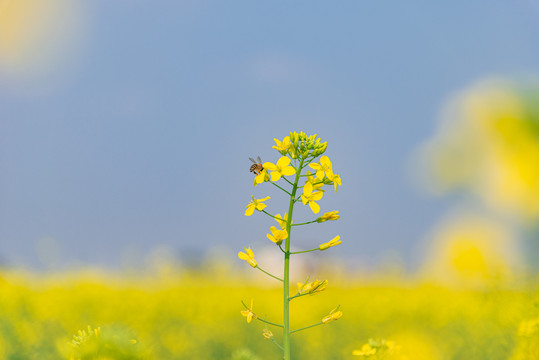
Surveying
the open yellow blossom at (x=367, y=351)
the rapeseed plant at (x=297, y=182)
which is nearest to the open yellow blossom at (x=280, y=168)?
the rapeseed plant at (x=297, y=182)

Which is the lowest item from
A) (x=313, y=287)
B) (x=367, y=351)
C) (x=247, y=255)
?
(x=367, y=351)

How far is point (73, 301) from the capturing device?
8039 millimetres

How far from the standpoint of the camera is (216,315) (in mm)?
8438

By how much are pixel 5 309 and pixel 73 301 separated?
125 cm

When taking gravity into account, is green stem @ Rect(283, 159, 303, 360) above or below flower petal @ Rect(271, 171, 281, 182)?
below

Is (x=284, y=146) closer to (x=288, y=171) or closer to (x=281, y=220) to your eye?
(x=288, y=171)

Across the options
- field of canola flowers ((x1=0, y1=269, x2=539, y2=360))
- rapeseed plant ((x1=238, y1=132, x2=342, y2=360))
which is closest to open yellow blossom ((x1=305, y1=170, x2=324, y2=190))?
rapeseed plant ((x1=238, y1=132, x2=342, y2=360))

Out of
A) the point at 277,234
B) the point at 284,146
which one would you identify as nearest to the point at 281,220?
the point at 277,234

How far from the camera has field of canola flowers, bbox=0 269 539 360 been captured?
6.36 metres

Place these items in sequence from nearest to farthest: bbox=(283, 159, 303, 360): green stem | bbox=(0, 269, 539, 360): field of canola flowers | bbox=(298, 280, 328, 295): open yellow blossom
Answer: bbox=(283, 159, 303, 360): green stem → bbox=(298, 280, 328, 295): open yellow blossom → bbox=(0, 269, 539, 360): field of canola flowers

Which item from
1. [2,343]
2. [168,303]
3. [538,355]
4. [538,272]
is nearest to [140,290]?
[168,303]

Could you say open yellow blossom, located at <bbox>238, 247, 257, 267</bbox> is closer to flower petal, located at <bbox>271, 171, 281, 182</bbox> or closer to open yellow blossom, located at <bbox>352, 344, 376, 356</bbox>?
flower petal, located at <bbox>271, 171, 281, 182</bbox>

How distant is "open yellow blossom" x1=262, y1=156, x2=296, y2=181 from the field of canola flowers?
4332 mm

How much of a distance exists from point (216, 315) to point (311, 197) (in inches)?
282
